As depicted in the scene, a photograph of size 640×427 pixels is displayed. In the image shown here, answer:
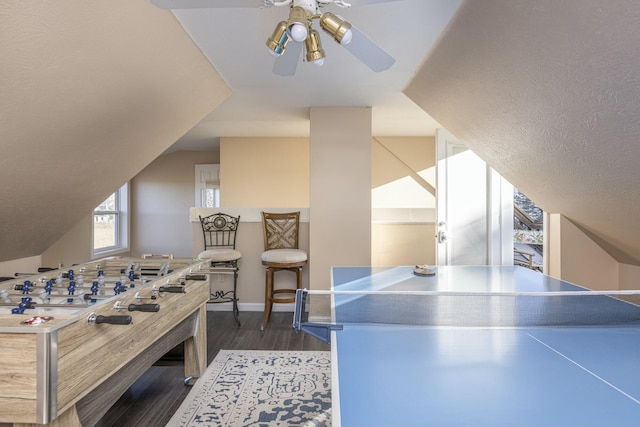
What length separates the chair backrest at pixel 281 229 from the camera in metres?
3.93

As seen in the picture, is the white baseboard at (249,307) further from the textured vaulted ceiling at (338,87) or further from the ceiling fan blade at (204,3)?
the ceiling fan blade at (204,3)

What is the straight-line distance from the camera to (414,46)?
2.29 metres

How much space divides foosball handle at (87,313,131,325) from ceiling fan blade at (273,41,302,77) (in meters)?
1.30

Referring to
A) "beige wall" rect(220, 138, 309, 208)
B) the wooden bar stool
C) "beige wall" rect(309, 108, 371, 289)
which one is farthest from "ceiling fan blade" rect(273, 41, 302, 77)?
"beige wall" rect(220, 138, 309, 208)

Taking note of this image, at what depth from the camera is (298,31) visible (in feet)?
4.33

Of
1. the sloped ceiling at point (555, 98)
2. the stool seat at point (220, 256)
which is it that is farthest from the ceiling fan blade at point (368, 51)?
the stool seat at point (220, 256)

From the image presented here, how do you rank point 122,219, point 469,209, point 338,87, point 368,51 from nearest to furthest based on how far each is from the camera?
point 368,51 < point 338,87 < point 469,209 < point 122,219

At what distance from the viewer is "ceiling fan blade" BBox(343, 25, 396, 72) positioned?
1556mm

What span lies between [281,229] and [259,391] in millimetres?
1951

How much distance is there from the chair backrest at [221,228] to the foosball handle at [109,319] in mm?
2663

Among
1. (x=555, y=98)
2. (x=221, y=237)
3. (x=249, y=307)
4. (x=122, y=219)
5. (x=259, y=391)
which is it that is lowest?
(x=259, y=391)

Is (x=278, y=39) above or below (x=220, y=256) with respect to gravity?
above

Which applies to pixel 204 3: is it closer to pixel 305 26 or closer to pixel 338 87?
pixel 305 26

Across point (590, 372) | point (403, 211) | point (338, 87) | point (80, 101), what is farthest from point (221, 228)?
point (590, 372)
